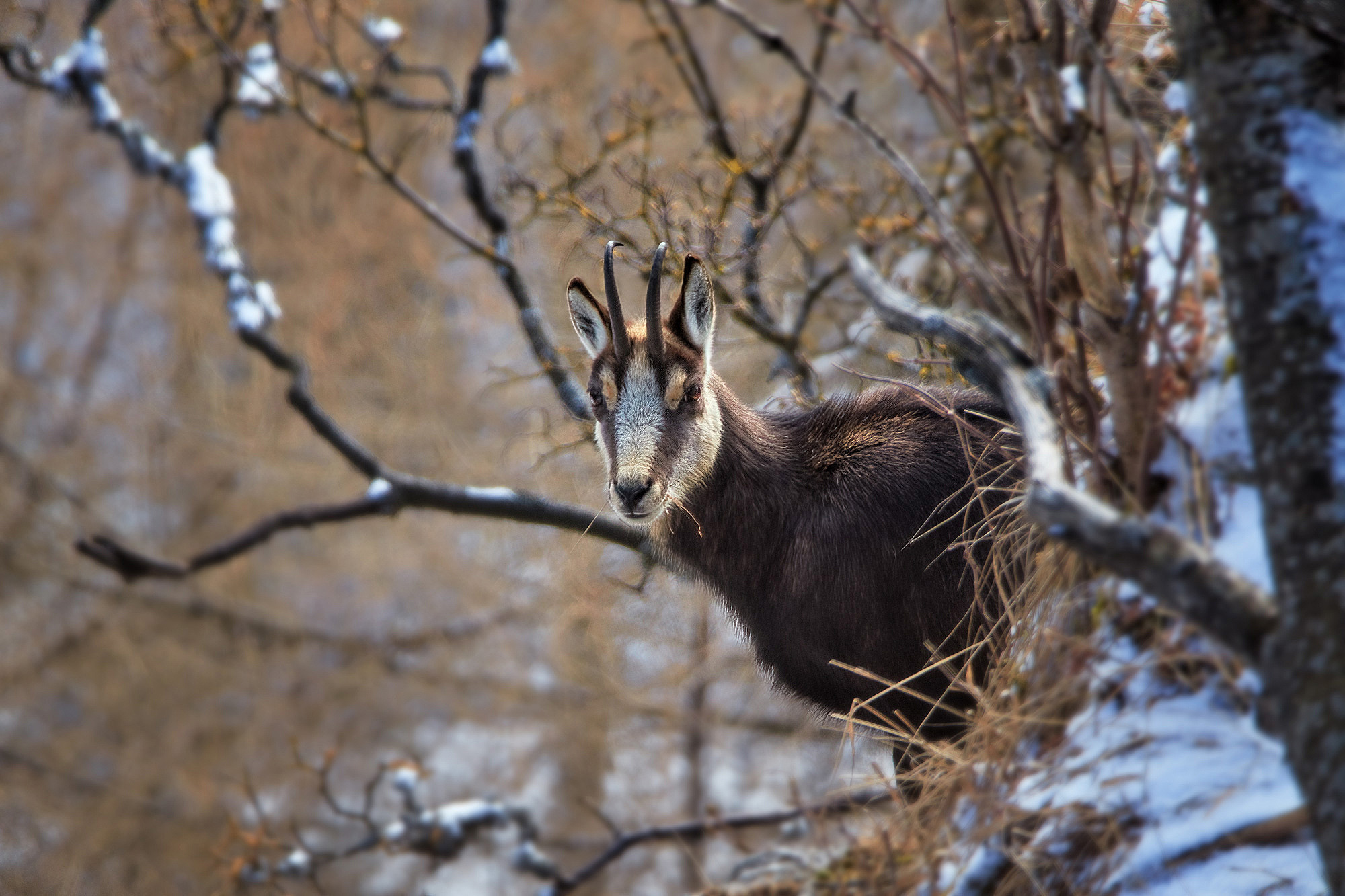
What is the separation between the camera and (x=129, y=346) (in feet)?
47.9

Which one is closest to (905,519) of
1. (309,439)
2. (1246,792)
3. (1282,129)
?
(1246,792)

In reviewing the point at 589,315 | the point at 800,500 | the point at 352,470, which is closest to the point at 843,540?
the point at 800,500

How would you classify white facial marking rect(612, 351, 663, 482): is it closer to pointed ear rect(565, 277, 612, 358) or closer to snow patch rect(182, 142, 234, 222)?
pointed ear rect(565, 277, 612, 358)

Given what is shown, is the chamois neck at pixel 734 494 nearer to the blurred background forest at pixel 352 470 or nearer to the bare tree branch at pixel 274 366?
the bare tree branch at pixel 274 366

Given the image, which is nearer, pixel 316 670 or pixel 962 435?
pixel 962 435

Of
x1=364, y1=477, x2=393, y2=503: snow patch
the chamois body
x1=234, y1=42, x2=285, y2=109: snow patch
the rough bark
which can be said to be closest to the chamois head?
the chamois body

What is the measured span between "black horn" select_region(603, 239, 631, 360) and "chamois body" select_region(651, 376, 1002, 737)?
45cm

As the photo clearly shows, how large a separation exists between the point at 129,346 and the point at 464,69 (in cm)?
540

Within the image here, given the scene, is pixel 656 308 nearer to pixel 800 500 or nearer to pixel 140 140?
pixel 800 500

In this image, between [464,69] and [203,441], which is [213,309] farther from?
[464,69]

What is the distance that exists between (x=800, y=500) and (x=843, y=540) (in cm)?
27

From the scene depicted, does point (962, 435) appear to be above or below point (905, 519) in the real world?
above

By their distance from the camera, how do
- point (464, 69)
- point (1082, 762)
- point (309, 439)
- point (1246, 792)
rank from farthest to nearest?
1. point (464, 69)
2. point (309, 439)
3. point (1082, 762)
4. point (1246, 792)

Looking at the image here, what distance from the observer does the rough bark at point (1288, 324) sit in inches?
84.5
